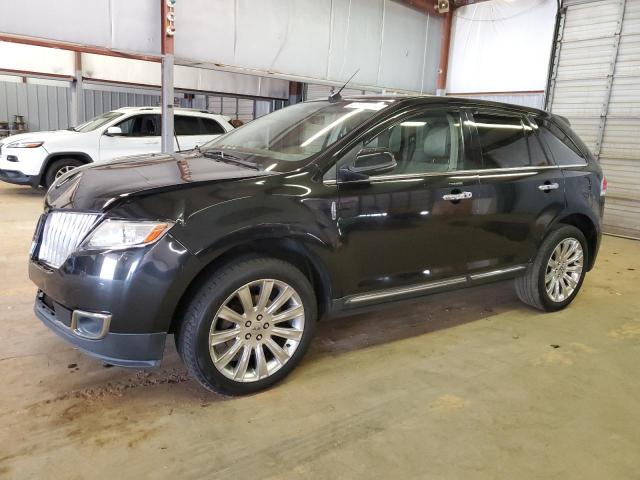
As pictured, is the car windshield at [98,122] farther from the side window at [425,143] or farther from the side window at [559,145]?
the side window at [559,145]

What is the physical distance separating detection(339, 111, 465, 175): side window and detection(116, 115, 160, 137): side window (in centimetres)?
722

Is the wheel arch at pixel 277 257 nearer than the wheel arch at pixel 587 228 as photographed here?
Yes

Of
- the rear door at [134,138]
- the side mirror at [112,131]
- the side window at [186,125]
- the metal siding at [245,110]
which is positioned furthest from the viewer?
the metal siding at [245,110]

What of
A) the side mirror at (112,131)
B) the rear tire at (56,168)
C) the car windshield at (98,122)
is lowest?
the rear tire at (56,168)

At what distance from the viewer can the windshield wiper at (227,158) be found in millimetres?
2795

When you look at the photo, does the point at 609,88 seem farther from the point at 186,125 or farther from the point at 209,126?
the point at 186,125

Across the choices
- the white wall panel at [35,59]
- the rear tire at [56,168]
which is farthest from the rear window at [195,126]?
the white wall panel at [35,59]

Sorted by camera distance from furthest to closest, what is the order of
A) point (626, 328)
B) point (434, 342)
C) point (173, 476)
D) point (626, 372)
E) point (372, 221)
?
point (626, 328)
point (434, 342)
point (626, 372)
point (372, 221)
point (173, 476)

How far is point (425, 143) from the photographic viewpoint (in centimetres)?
321

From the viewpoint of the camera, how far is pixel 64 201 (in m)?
2.53

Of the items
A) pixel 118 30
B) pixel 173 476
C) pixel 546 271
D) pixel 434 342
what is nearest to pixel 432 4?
pixel 118 30

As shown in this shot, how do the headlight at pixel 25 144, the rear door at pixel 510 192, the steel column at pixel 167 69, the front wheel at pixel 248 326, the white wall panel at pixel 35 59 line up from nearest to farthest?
the front wheel at pixel 248 326 → the rear door at pixel 510 192 → the steel column at pixel 167 69 → the headlight at pixel 25 144 → the white wall panel at pixel 35 59

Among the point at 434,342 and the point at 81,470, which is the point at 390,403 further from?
the point at 81,470

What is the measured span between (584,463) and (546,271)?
198 cm
